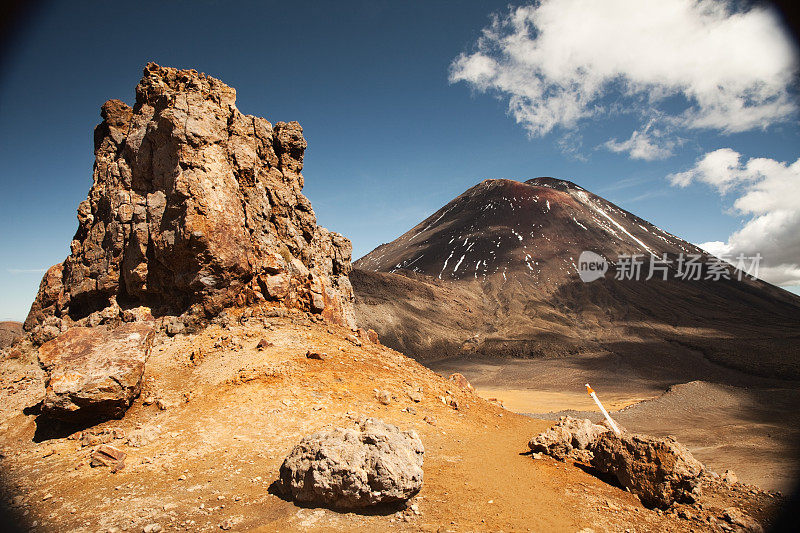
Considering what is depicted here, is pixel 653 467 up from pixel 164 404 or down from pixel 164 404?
down

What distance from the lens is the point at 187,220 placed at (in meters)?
9.52

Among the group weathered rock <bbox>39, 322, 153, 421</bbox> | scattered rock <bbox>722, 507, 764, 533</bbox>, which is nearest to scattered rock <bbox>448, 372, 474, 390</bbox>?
scattered rock <bbox>722, 507, 764, 533</bbox>

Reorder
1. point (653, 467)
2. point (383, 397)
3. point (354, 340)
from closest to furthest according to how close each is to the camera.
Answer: point (653, 467), point (383, 397), point (354, 340)

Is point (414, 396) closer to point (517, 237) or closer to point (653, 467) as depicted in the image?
point (653, 467)

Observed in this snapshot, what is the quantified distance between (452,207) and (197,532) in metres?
114

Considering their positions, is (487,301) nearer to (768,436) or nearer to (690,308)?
(690,308)

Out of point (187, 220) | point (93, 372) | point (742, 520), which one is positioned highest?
point (187, 220)

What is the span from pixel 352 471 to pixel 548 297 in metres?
66.4

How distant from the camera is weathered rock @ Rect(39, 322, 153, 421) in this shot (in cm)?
625

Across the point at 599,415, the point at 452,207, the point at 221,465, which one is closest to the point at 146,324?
the point at 221,465

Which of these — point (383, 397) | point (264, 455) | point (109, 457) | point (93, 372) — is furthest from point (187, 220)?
point (383, 397)

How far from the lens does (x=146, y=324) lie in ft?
26.8

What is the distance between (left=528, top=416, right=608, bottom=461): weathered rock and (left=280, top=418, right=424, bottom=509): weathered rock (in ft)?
12.3

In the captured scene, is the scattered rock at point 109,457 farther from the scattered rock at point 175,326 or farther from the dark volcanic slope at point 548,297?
the dark volcanic slope at point 548,297
